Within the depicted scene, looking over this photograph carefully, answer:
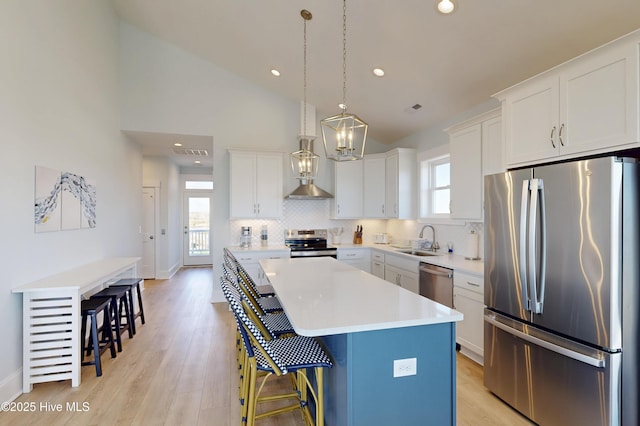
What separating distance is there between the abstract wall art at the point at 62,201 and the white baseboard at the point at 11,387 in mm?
1214

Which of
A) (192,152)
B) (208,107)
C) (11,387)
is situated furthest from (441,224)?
(192,152)

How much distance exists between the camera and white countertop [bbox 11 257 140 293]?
2691 millimetres

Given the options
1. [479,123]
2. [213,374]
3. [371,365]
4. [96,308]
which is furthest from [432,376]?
[96,308]

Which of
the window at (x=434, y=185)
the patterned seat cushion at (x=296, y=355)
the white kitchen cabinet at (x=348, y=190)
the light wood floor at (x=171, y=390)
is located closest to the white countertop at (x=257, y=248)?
the white kitchen cabinet at (x=348, y=190)

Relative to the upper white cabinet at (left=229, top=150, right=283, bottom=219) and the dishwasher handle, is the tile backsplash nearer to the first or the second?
the upper white cabinet at (left=229, top=150, right=283, bottom=219)

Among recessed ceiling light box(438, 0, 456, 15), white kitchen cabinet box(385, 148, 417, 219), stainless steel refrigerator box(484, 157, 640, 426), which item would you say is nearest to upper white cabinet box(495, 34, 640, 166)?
stainless steel refrigerator box(484, 157, 640, 426)

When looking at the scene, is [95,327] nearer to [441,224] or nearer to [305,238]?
[305,238]

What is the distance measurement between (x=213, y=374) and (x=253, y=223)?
9.80ft

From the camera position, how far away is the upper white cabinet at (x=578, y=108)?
1.81m

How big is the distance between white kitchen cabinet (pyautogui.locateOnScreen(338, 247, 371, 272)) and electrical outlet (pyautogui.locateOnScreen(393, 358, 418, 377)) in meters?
3.61

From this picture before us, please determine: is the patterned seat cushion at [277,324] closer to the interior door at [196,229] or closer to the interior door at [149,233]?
the interior door at [149,233]

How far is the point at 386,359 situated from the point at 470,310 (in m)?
1.79

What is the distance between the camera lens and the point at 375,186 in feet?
18.1

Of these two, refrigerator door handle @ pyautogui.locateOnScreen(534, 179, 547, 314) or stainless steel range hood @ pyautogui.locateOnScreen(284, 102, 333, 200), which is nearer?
refrigerator door handle @ pyautogui.locateOnScreen(534, 179, 547, 314)
